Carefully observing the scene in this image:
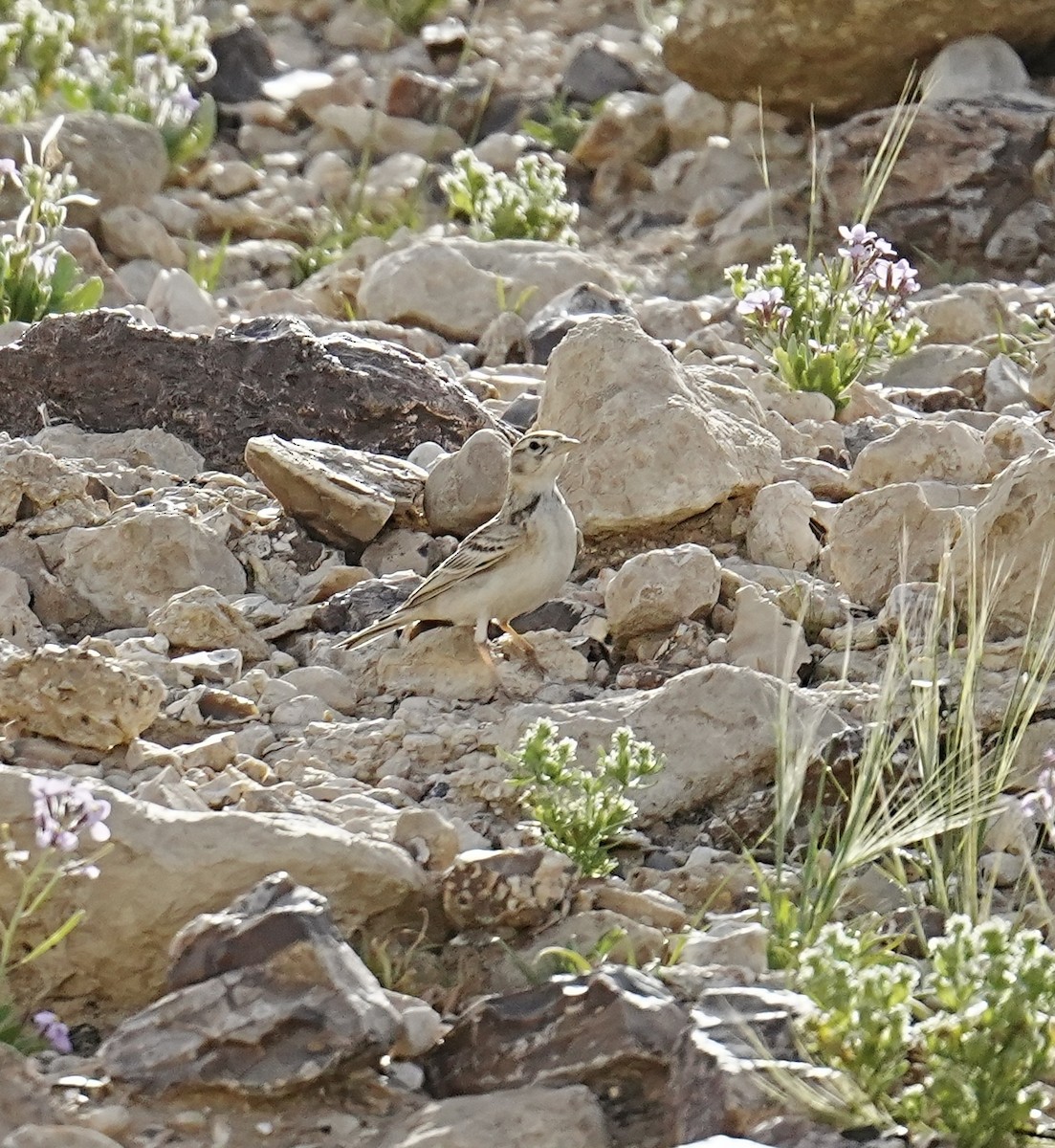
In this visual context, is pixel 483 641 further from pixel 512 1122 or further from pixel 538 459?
pixel 512 1122

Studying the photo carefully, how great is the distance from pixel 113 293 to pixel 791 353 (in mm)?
3398

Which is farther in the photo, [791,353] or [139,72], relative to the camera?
[139,72]

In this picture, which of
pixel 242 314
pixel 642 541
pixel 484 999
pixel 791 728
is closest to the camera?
pixel 484 999

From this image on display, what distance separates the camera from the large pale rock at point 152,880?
3820mm

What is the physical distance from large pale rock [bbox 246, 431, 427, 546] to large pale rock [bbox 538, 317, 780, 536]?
0.51m

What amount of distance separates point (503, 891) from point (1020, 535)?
5.83 feet

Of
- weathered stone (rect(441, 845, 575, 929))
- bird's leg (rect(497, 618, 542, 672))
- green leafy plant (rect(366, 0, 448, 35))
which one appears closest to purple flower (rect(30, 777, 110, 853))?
weathered stone (rect(441, 845, 575, 929))

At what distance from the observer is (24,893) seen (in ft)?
11.1

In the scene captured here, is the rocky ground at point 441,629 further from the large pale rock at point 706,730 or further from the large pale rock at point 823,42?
the large pale rock at point 823,42

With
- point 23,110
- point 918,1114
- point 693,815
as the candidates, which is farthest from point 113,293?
point 918,1114

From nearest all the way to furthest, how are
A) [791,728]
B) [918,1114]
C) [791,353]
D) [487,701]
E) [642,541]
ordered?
[918,1114] < [791,728] < [487,701] < [642,541] < [791,353]

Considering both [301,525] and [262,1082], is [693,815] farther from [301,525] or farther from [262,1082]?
[301,525]

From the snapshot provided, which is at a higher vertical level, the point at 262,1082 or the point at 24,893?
the point at 24,893

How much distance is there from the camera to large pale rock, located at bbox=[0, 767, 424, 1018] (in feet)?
12.5
